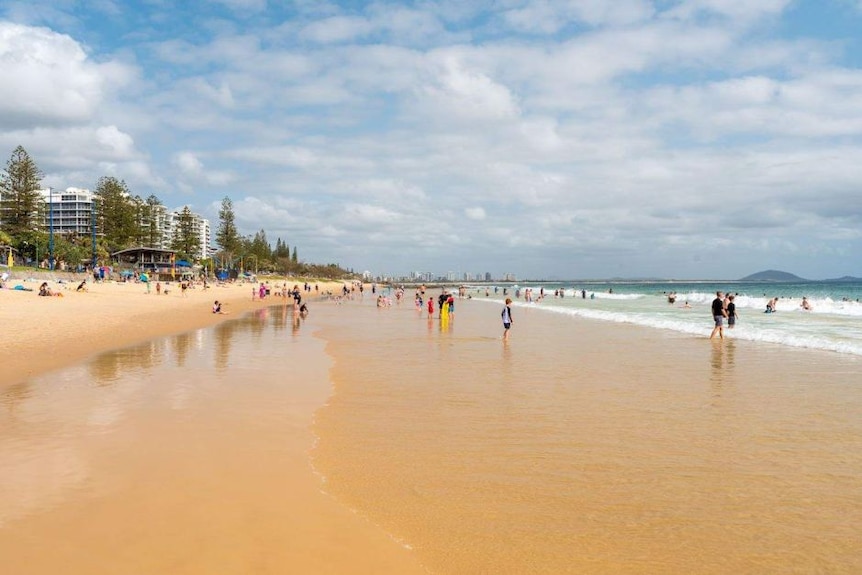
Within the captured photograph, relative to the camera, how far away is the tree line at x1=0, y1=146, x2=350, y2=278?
222 ft

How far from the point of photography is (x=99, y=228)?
96625 mm

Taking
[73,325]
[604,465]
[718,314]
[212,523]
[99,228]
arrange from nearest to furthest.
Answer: [212,523] → [604,465] → [718,314] → [73,325] → [99,228]

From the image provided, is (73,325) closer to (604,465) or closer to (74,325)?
(74,325)

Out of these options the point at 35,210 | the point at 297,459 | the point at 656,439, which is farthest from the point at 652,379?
the point at 35,210

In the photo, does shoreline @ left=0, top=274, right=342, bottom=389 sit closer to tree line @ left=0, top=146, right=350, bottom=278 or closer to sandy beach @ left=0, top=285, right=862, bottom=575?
sandy beach @ left=0, top=285, right=862, bottom=575

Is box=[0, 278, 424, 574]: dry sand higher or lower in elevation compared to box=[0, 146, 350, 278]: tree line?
lower

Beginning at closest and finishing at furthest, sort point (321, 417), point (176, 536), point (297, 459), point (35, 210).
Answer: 1. point (176, 536)
2. point (297, 459)
3. point (321, 417)
4. point (35, 210)

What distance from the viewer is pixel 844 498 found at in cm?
532

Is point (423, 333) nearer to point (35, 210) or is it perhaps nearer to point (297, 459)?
point (297, 459)

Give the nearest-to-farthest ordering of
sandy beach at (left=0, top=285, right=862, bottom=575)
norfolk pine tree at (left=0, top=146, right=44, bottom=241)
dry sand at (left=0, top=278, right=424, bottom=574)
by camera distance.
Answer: dry sand at (left=0, top=278, right=424, bottom=574) < sandy beach at (left=0, top=285, right=862, bottom=575) < norfolk pine tree at (left=0, top=146, right=44, bottom=241)

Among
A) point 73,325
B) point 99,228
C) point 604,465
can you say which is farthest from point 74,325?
point 99,228

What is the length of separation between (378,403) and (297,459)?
3.10m

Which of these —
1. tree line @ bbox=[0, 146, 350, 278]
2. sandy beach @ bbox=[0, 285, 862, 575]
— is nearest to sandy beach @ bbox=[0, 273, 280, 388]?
sandy beach @ bbox=[0, 285, 862, 575]

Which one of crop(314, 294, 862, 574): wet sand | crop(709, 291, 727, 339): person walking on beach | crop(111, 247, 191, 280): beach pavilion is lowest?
crop(314, 294, 862, 574): wet sand
